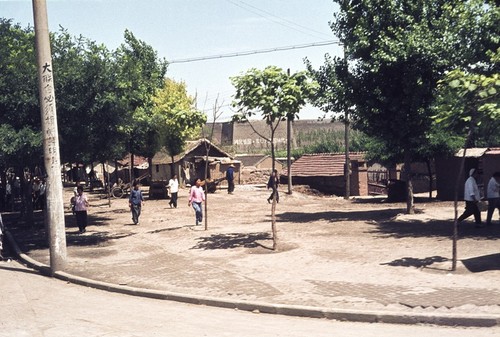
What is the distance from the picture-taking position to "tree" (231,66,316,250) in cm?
1332

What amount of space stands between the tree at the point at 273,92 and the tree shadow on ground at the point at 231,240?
10.7 ft

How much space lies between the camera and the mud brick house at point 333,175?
35969 millimetres

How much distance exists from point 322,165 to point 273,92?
24563 mm

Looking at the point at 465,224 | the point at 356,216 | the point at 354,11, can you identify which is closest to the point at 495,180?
the point at 465,224

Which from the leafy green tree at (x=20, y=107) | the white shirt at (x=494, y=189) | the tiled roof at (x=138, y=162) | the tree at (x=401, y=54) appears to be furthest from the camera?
the tiled roof at (x=138, y=162)

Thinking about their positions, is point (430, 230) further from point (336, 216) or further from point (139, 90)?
point (139, 90)

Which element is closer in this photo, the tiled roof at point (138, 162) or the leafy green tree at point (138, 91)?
the leafy green tree at point (138, 91)

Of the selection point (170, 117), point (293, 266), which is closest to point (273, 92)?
point (293, 266)

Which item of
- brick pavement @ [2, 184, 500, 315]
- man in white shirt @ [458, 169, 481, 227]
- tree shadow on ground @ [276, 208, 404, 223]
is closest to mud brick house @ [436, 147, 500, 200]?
tree shadow on ground @ [276, 208, 404, 223]

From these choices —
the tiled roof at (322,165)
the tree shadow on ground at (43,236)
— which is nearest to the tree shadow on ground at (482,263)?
the tree shadow on ground at (43,236)

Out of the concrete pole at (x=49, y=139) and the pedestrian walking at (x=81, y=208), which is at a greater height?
the concrete pole at (x=49, y=139)

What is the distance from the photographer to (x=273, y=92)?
13531 millimetres

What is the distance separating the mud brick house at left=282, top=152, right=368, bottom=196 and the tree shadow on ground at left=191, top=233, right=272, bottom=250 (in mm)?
19784

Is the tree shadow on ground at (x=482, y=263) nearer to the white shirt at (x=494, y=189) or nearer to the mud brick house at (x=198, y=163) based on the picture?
the white shirt at (x=494, y=189)
